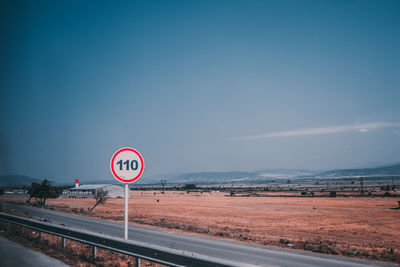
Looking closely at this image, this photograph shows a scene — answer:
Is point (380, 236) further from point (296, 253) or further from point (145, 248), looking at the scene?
point (145, 248)

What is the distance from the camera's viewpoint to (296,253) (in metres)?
13.6

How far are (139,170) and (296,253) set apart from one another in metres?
8.54

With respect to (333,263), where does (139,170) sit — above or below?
above

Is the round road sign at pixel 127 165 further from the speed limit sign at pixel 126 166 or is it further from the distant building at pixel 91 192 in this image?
the distant building at pixel 91 192

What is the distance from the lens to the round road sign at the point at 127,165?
859cm

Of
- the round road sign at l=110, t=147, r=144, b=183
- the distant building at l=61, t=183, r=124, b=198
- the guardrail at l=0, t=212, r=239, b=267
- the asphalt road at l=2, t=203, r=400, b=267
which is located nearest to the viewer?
the guardrail at l=0, t=212, r=239, b=267

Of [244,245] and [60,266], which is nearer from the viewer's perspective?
[60,266]

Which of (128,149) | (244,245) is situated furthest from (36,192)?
(128,149)

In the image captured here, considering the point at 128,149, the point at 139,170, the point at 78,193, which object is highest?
the point at 128,149

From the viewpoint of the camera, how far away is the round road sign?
859 centimetres

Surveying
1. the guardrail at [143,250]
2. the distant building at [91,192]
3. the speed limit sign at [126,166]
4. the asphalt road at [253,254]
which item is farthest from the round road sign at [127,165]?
the distant building at [91,192]

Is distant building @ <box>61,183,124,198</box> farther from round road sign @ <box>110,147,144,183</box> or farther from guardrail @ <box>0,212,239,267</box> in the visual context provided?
round road sign @ <box>110,147,144,183</box>

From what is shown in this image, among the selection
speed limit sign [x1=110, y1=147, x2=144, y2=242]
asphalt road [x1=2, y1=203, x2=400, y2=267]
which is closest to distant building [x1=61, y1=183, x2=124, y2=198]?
asphalt road [x1=2, y1=203, x2=400, y2=267]

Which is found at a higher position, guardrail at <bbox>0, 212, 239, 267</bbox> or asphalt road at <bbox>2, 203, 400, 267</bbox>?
guardrail at <bbox>0, 212, 239, 267</bbox>
